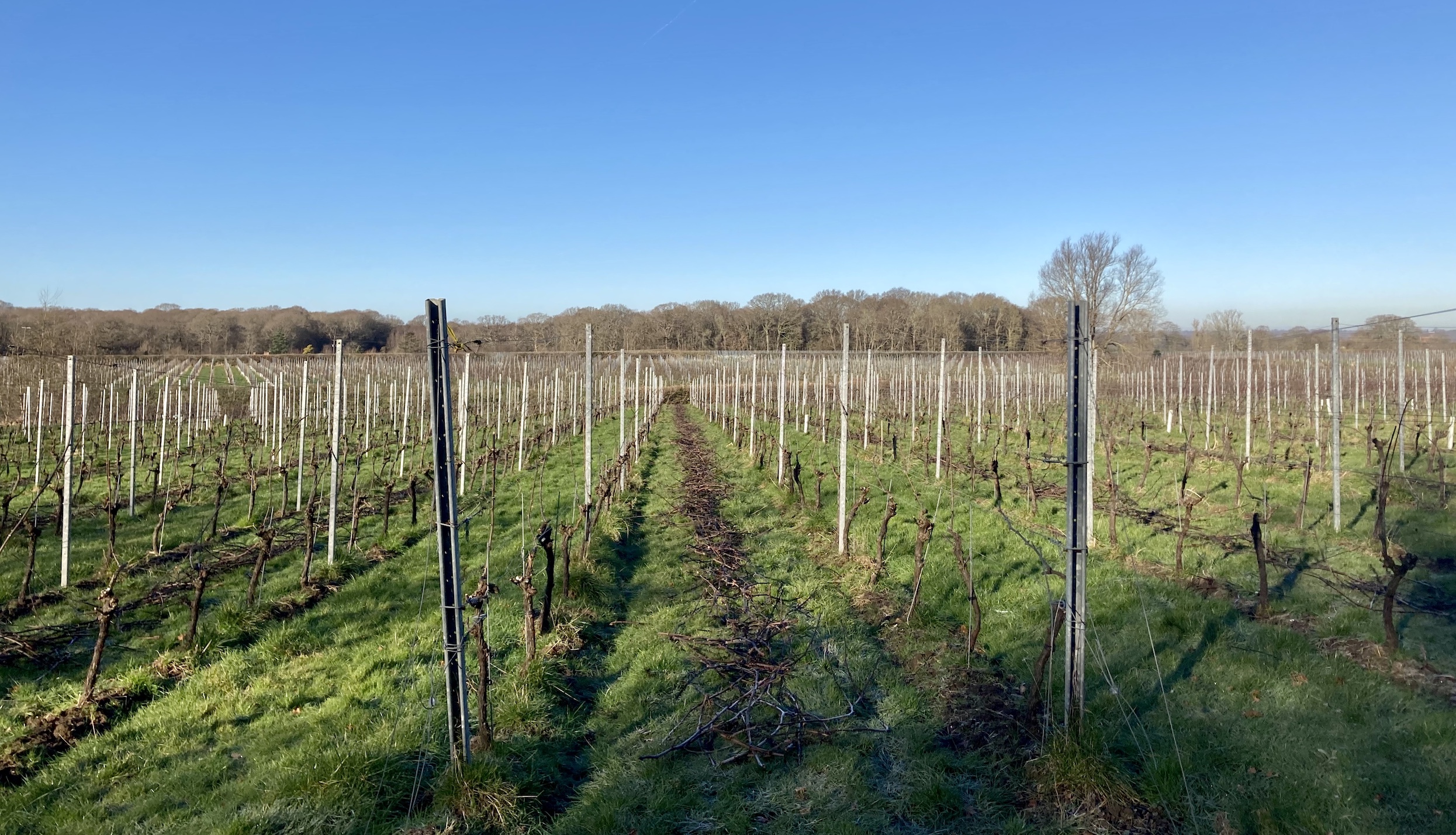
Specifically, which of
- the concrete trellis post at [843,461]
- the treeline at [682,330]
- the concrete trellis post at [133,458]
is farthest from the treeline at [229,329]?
the concrete trellis post at [843,461]

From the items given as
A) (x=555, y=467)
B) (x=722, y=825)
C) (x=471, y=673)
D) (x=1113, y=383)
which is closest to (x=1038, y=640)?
(x=722, y=825)

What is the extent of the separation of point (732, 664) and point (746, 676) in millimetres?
165

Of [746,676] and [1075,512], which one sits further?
[746,676]

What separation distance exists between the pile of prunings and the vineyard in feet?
0.11

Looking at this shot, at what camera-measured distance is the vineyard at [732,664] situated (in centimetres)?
375

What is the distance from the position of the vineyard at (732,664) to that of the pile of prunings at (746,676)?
1.3 inches

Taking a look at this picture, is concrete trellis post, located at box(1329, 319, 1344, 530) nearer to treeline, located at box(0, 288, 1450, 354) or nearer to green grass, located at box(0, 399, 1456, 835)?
green grass, located at box(0, 399, 1456, 835)

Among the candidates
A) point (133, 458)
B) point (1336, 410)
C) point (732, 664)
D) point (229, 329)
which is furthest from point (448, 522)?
point (229, 329)

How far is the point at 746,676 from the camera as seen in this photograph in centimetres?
535

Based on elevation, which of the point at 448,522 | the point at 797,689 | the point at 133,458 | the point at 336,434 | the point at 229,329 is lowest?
the point at 797,689

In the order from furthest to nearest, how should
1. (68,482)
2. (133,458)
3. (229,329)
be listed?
(229,329), (133,458), (68,482)

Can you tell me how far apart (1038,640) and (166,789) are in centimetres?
574

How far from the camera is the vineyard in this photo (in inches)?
148

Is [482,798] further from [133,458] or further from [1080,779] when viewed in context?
[133,458]
